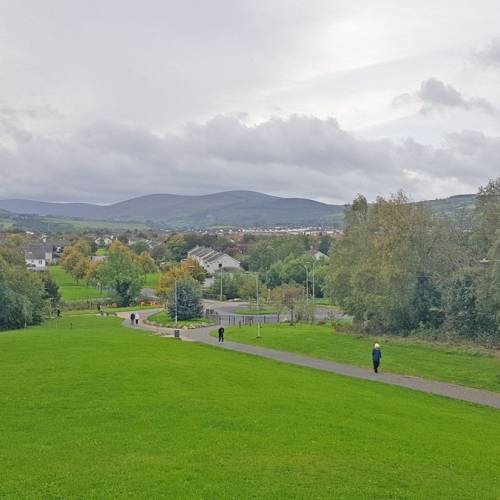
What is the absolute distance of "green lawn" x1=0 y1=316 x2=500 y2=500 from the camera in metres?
12.4

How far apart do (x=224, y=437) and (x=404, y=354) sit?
25853 millimetres

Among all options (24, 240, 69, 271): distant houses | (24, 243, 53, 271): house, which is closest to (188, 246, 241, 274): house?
(24, 240, 69, 271): distant houses

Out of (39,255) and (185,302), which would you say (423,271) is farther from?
(39,255)

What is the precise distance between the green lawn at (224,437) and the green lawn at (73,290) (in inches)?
3298

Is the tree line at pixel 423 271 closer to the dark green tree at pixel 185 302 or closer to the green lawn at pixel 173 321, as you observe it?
the green lawn at pixel 173 321

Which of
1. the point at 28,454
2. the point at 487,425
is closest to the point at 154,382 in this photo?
the point at 28,454

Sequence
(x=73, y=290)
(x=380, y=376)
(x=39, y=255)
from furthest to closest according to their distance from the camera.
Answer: (x=39, y=255), (x=73, y=290), (x=380, y=376)

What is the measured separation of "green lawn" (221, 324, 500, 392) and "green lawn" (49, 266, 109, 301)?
63291mm

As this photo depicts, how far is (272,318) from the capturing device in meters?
82.4

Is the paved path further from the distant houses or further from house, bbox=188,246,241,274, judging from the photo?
the distant houses

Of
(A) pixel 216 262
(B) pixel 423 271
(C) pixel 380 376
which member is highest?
(A) pixel 216 262

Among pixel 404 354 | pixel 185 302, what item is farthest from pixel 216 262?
pixel 404 354

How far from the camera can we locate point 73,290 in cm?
11938

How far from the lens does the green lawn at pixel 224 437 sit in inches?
489
